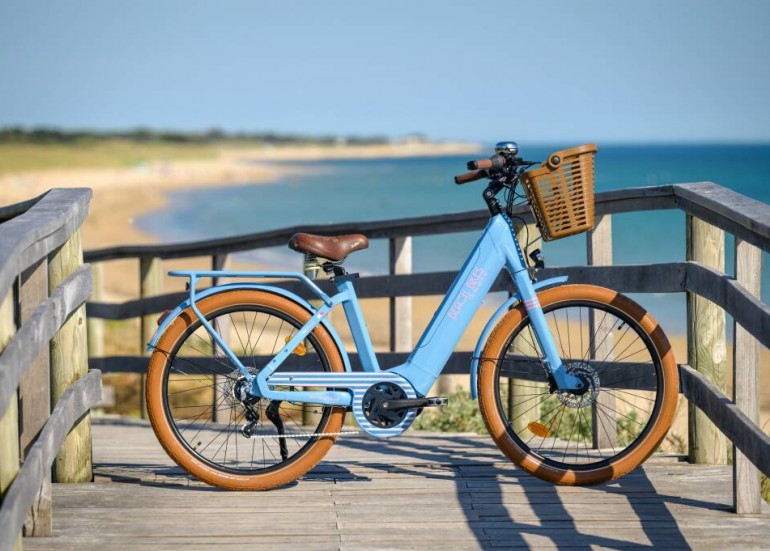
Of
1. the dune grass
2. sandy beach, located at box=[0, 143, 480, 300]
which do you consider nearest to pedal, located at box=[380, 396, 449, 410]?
sandy beach, located at box=[0, 143, 480, 300]

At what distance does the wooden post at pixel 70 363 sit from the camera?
4.16 metres

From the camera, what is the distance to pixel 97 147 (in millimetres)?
118438

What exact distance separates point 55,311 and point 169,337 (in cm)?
70

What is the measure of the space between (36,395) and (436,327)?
144 centimetres

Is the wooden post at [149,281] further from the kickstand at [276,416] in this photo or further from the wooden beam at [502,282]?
the kickstand at [276,416]

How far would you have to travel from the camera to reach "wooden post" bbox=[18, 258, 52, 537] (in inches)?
149

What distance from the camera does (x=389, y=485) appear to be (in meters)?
4.48

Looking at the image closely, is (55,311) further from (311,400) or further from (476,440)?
(476,440)

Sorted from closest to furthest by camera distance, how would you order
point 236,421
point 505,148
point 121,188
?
point 505,148 < point 236,421 < point 121,188

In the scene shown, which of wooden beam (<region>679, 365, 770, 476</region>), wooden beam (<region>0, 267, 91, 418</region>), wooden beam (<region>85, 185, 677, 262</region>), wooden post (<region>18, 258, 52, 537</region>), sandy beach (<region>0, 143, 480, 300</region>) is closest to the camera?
wooden beam (<region>0, 267, 91, 418</region>)

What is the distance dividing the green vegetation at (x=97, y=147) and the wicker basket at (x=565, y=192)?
68.5 meters

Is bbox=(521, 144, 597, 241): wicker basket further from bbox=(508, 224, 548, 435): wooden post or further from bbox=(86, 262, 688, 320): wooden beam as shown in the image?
bbox=(508, 224, 548, 435): wooden post

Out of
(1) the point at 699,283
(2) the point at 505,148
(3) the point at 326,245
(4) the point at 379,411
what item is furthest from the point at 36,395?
(1) the point at 699,283

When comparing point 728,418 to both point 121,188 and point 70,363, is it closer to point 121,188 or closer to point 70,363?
point 70,363
